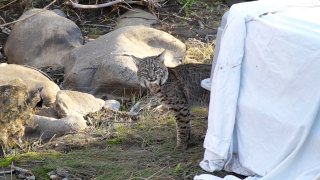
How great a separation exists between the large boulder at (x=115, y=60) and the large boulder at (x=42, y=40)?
2.06 feet

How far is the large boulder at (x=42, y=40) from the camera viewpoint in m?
9.51

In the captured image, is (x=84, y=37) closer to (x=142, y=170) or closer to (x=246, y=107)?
(x=142, y=170)

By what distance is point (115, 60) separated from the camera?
8188 mm

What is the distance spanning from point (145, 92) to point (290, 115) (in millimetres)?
3453

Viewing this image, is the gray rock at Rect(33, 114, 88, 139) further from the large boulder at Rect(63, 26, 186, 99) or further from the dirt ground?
the large boulder at Rect(63, 26, 186, 99)

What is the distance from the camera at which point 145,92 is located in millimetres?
7898

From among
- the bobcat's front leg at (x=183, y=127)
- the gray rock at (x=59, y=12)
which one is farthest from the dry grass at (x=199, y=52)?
the bobcat's front leg at (x=183, y=127)

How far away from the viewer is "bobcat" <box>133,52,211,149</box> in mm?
6008

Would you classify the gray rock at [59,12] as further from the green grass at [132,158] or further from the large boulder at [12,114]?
the green grass at [132,158]

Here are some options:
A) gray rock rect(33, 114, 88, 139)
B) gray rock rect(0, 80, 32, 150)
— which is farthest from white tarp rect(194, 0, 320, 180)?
gray rock rect(0, 80, 32, 150)

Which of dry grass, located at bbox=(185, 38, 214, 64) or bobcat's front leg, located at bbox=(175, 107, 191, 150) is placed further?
dry grass, located at bbox=(185, 38, 214, 64)

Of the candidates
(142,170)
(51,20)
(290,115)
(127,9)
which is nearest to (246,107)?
(290,115)

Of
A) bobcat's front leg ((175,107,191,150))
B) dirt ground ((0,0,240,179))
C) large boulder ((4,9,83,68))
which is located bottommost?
large boulder ((4,9,83,68))

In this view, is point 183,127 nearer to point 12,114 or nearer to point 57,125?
point 57,125
